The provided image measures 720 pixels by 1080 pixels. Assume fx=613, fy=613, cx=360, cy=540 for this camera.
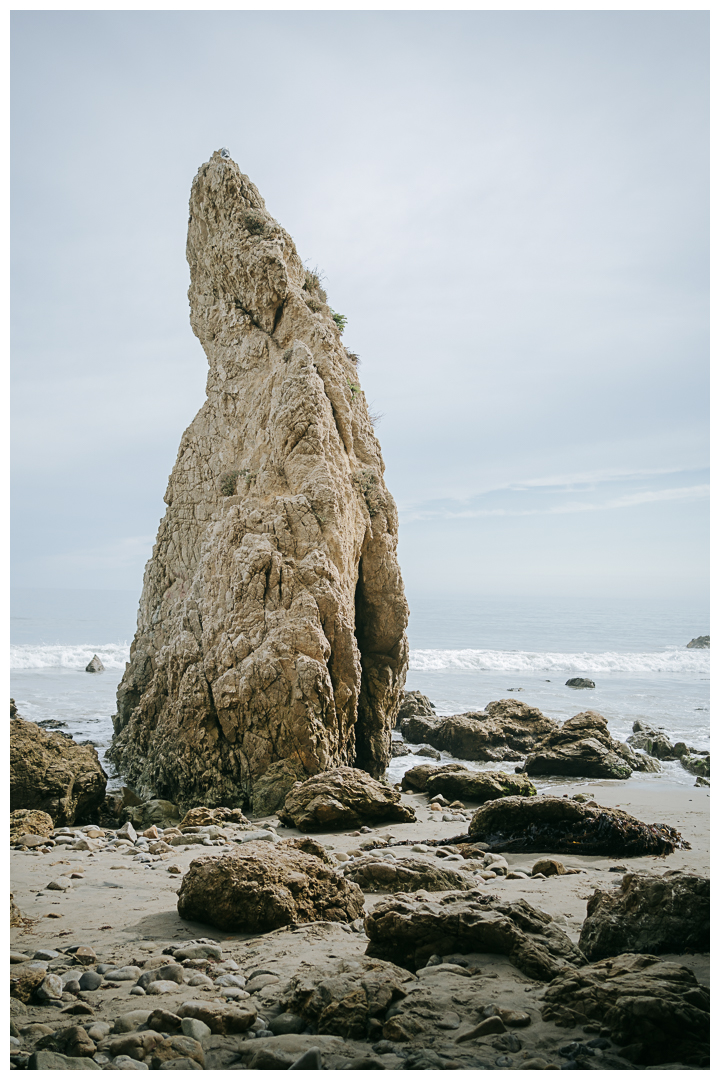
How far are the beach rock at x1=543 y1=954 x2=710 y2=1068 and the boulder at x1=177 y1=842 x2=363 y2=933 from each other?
6.49ft

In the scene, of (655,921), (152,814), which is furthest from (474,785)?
(655,921)

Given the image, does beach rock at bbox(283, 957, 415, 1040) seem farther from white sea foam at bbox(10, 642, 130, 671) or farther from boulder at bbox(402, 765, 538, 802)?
white sea foam at bbox(10, 642, 130, 671)

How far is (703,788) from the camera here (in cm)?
1170

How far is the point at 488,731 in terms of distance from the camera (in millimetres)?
15461

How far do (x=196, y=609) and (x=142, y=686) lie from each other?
3.78 metres

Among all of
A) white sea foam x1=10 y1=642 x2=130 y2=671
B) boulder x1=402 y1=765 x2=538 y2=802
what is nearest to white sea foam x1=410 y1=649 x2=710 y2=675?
white sea foam x1=10 y1=642 x2=130 y2=671

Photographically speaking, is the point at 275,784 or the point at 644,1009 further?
the point at 275,784

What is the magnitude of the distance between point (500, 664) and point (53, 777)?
29.0m

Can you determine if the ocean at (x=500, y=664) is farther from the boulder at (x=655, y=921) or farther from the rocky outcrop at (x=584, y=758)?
the boulder at (x=655, y=921)

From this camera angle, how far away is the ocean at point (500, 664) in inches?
751

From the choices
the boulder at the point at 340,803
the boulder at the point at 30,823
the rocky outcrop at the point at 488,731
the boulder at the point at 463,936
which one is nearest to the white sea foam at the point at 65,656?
the rocky outcrop at the point at 488,731

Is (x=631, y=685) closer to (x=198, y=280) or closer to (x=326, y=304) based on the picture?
(x=326, y=304)

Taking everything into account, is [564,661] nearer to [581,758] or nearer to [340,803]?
[581,758]

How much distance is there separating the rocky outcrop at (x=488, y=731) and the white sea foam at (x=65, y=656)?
62.9 ft
